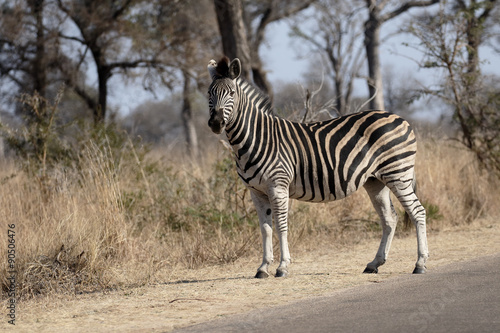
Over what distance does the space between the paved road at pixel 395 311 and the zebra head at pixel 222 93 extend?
205cm

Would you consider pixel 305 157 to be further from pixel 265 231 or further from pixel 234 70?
pixel 234 70

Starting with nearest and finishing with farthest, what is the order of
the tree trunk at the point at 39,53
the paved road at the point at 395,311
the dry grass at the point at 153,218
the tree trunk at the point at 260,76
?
the paved road at the point at 395,311, the dry grass at the point at 153,218, the tree trunk at the point at 39,53, the tree trunk at the point at 260,76

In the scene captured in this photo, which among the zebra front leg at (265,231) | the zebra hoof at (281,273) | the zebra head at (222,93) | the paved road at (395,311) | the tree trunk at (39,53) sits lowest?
the paved road at (395,311)

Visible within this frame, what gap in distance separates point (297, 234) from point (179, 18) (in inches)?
649

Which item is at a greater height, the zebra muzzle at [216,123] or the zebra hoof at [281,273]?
the zebra muzzle at [216,123]

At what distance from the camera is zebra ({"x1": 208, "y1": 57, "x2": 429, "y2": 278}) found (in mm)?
6945

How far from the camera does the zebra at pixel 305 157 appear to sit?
695cm

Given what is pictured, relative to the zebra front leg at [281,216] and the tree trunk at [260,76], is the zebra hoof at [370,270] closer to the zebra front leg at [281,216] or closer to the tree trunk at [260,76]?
the zebra front leg at [281,216]

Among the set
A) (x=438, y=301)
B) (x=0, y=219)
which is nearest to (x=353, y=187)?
(x=438, y=301)

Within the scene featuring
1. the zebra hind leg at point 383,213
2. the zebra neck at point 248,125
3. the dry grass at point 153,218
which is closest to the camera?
the zebra neck at point 248,125

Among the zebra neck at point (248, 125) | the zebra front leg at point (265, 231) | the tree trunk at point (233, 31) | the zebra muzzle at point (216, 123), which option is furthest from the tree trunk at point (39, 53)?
the zebra muzzle at point (216, 123)

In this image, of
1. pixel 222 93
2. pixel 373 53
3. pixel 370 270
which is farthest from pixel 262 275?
pixel 373 53

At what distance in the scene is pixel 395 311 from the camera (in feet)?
17.0

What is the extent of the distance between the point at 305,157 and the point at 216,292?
1.81 meters
